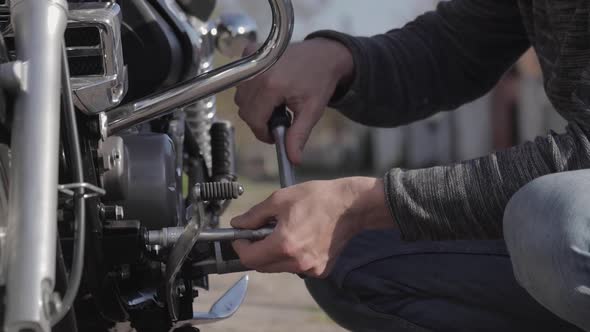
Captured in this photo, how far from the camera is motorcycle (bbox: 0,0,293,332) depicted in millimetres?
773

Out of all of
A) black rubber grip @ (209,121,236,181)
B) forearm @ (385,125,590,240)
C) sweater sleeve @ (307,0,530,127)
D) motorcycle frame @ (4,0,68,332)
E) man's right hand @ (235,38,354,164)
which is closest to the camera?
motorcycle frame @ (4,0,68,332)

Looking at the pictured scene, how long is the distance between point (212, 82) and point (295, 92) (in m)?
0.31

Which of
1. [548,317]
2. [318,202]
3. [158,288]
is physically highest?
[318,202]

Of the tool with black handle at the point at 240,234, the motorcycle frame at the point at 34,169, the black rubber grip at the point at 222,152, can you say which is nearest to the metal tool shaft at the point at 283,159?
the tool with black handle at the point at 240,234

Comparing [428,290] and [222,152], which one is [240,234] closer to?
[428,290]

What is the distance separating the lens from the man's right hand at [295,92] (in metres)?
1.42

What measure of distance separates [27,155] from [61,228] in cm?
28

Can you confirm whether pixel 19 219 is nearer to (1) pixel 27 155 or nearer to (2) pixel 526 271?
(1) pixel 27 155

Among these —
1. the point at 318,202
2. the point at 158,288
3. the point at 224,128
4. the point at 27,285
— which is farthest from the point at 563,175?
the point at 224,128

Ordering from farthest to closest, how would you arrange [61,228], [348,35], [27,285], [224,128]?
[224,128] < [348,35] < [61,228] < [27,285]

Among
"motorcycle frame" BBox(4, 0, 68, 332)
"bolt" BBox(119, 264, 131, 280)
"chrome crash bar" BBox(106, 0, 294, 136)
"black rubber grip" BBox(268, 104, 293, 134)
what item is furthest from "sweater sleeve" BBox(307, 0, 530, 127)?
"motorcycle frame" BBox(4, 0, 68, 332)

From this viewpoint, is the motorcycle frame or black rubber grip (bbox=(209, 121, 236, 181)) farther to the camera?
black rubber grip (bbox=(209, 121, 236, 181))

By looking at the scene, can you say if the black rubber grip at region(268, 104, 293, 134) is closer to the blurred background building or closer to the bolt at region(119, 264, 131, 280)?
the bolt at region(119, 264, 131, 280)

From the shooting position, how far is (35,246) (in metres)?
0.75
